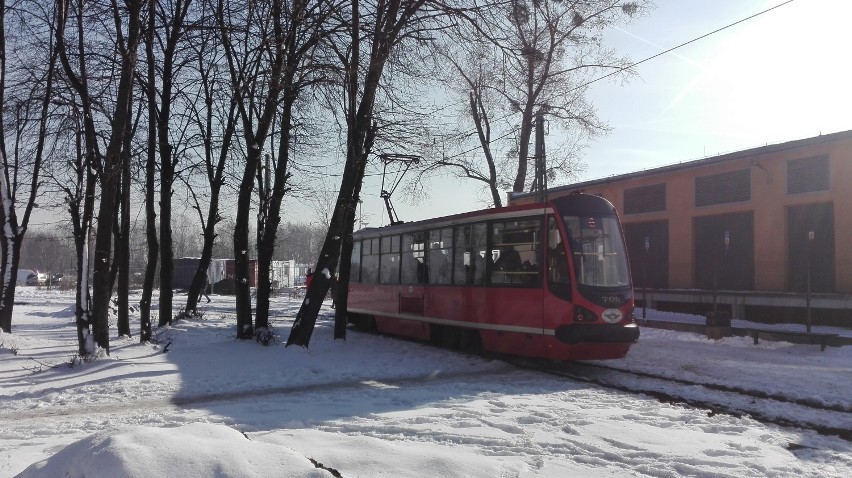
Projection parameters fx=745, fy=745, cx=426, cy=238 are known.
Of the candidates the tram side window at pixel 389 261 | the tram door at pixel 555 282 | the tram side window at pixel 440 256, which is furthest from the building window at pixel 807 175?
the tram door at pixel 555 282

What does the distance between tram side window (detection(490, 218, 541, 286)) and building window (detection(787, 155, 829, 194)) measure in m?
14.8

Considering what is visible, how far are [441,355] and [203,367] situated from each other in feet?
16.0

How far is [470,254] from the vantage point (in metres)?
14.8

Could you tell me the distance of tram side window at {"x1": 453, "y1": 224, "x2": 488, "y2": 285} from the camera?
566 inches

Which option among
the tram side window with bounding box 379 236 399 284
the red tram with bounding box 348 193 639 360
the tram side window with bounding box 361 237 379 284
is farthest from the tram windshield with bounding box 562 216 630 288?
the tram side window with bounding box 361 237 379 284

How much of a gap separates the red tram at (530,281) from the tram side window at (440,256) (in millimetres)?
22

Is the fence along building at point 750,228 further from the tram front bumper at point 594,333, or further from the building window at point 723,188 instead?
A: the tram front bumper at point 594,333

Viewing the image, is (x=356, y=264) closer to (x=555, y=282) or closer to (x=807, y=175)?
(x=555, y=282)

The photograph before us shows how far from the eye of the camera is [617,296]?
41.5 ft

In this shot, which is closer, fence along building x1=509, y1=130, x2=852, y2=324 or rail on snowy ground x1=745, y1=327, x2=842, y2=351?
rail on snowy ground x1=745, y1=327, x2=842, y2=351

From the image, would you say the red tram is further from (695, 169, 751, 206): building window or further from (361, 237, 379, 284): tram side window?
(695, 169, 751, 206): building window

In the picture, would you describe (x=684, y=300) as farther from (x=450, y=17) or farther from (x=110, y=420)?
(x=110, y=420)

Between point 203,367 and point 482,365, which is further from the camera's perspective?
point 482,365

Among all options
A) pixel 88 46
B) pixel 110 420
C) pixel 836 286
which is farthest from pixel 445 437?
pixel 836 286
